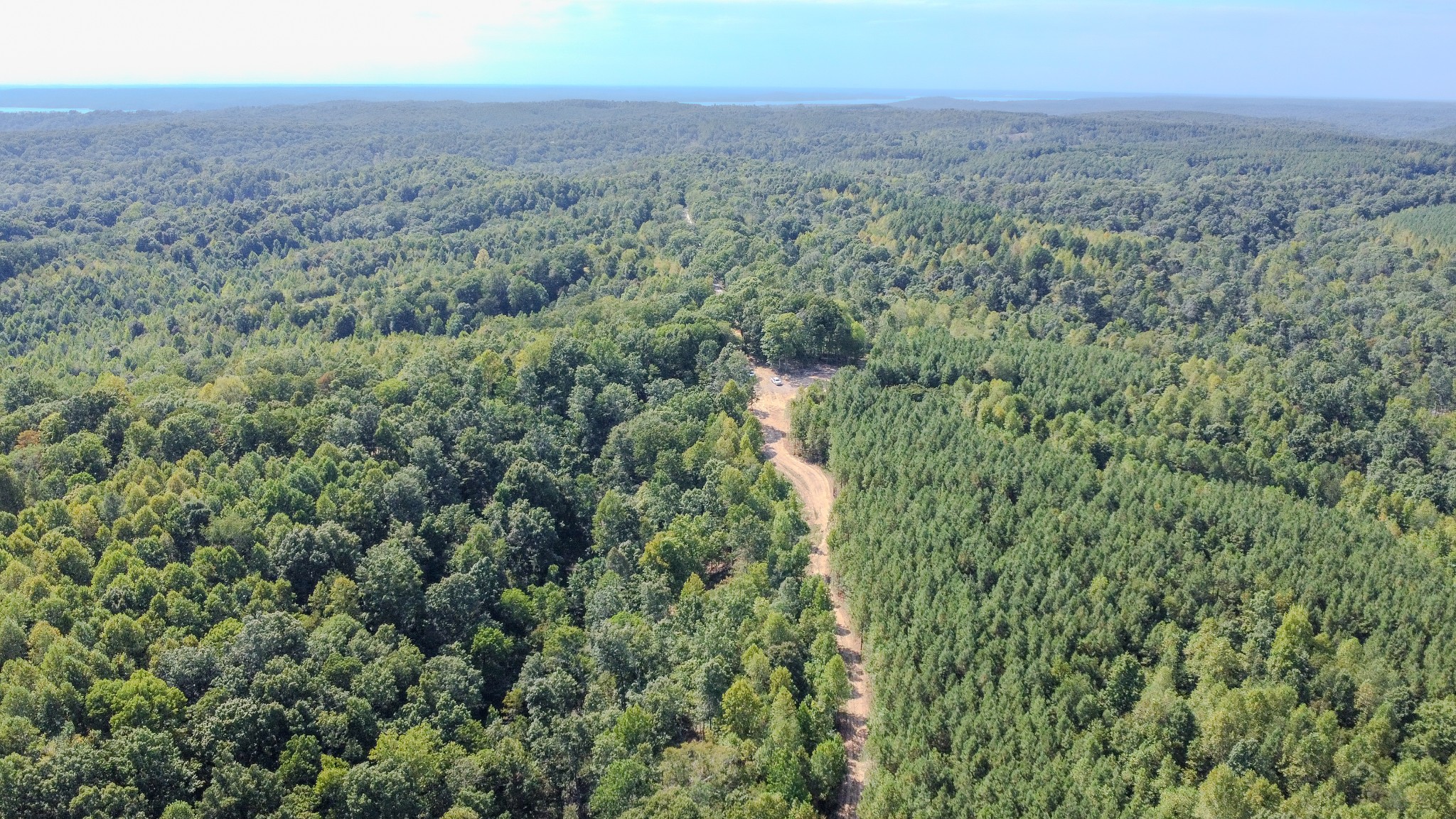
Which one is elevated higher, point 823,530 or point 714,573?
point 823,530

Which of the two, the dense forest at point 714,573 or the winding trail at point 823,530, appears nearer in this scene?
the dense forest at point 714,573

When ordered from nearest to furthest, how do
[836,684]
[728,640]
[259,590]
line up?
[836,684] < [728,640] < [259,590]

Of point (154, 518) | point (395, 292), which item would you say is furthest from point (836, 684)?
point (395, 292)

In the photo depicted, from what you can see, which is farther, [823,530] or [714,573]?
[823,530]

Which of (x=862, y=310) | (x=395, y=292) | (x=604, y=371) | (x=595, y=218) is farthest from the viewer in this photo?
(x=595, y=218)

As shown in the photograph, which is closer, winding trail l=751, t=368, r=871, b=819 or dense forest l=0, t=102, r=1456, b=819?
dense forest l=0, t=102, r=1456, b=819

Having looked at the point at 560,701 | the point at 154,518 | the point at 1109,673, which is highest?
the point at 154,518

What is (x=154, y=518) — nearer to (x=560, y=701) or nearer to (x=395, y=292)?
(x=560, y=701)

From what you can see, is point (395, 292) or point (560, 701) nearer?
point (560, 701)
